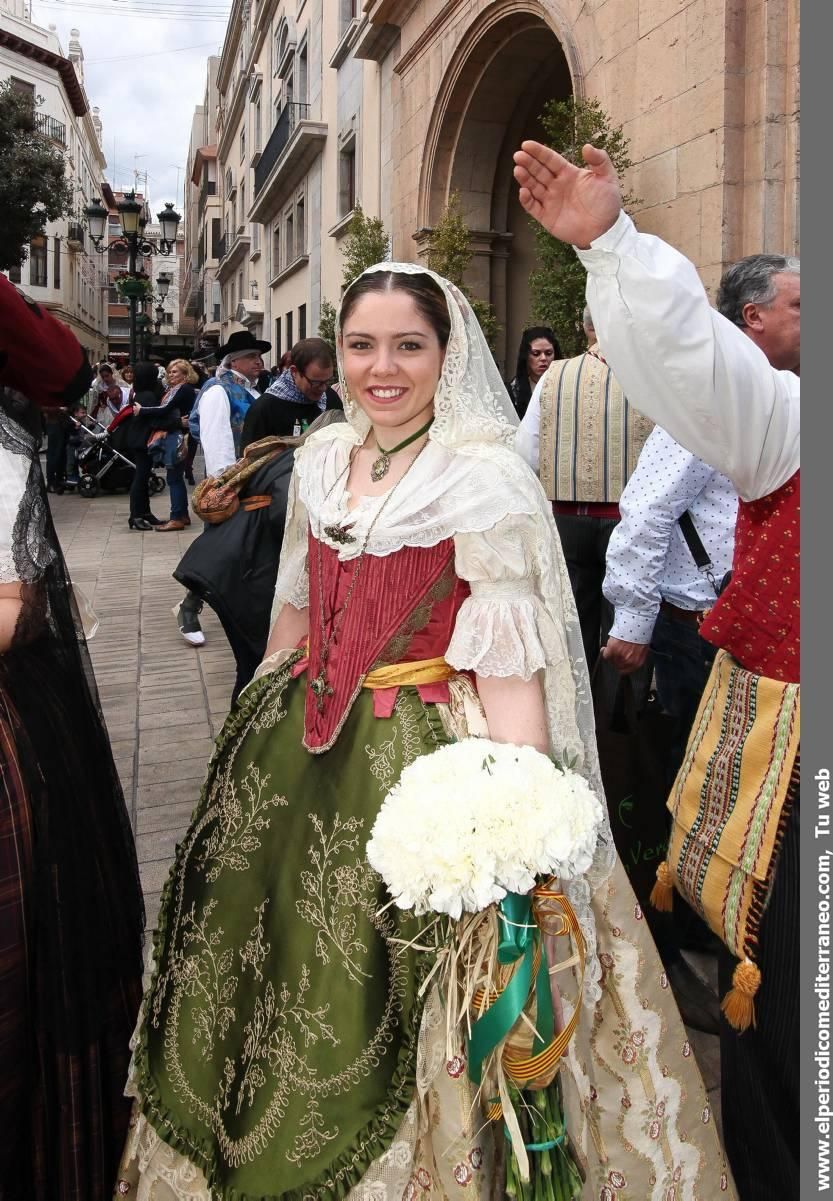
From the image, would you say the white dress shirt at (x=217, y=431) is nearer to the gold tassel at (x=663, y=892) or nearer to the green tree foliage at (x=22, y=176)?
the gold tassel at (x=663, y=892)

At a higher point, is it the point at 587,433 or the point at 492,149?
the point at 492,149

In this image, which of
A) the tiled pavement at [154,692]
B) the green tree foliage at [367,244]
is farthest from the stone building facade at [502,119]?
the tiled pavement at [154,692]

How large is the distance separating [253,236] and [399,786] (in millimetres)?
32350

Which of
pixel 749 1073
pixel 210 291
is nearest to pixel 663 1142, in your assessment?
pixel 749 1073

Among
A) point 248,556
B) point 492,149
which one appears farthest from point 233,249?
point 248,556

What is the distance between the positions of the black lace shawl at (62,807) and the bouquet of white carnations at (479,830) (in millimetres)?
719

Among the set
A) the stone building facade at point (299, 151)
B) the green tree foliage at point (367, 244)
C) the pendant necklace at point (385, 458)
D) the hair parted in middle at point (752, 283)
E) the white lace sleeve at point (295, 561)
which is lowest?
the white lace sleeve at point (295, 561)

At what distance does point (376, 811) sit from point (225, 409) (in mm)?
4672

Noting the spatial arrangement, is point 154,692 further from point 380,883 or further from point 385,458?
point 380,883

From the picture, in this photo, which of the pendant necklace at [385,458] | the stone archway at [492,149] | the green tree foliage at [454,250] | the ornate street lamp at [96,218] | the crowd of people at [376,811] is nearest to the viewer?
the crowd of people at [376,811]

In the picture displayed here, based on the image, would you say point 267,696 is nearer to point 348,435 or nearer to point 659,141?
point 348,435

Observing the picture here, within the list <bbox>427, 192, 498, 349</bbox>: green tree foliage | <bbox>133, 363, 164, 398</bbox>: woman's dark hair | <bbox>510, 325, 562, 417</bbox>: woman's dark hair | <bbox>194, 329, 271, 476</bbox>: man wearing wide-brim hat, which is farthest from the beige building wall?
<bbox>510, 325, 562, 417</bbox>: woman's dark hair

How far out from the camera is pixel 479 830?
4.10 feet

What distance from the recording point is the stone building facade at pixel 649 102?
554 cm
